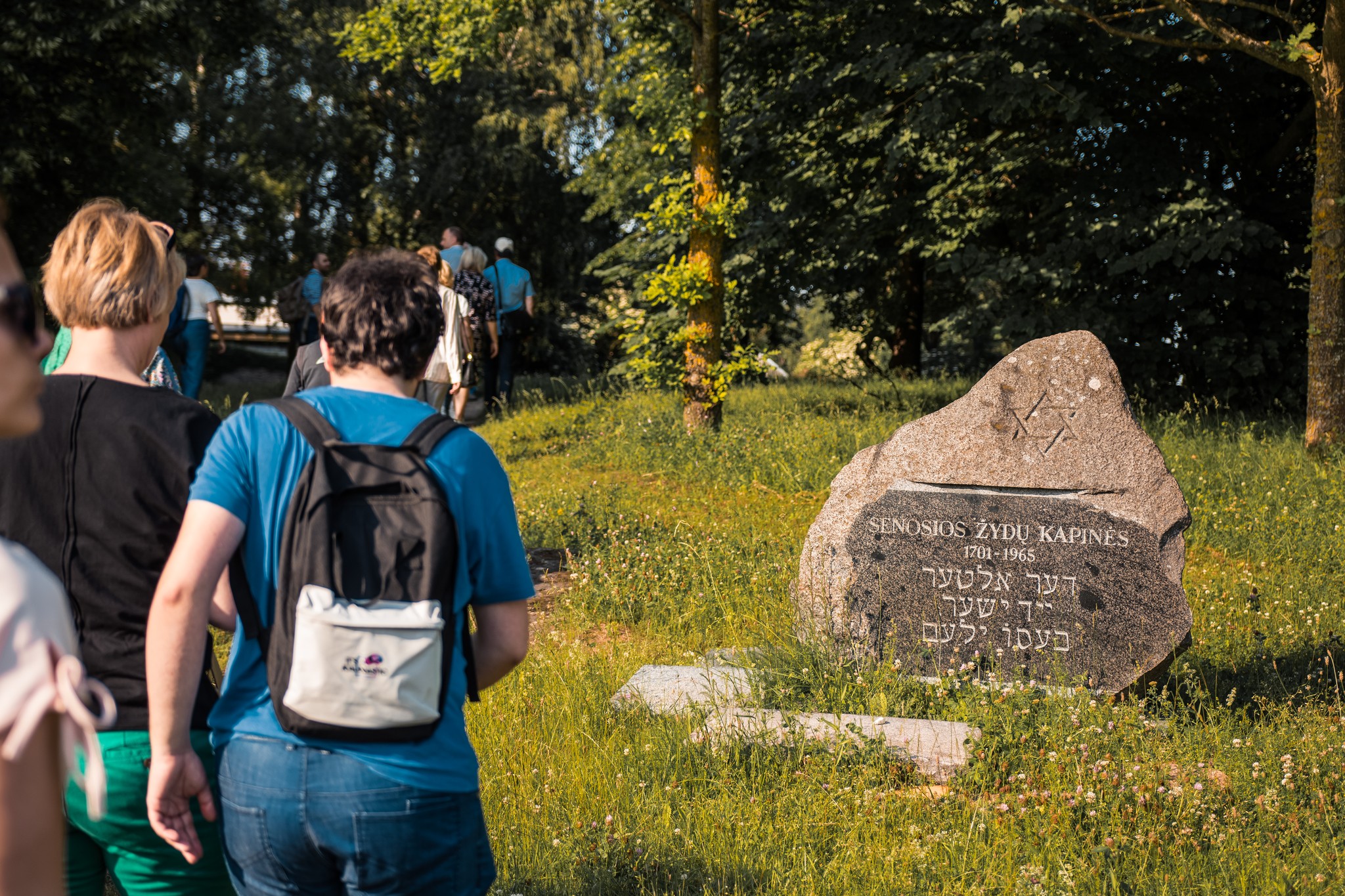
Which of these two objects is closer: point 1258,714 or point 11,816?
point 11,816

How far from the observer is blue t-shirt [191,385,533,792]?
201 cm

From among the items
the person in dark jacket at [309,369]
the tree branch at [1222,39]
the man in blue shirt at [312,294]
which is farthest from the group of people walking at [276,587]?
the man in blue shirt at [312,294]

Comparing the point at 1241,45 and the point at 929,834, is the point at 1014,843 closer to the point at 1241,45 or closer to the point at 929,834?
the point at 929,834

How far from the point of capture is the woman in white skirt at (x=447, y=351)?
7953 mm

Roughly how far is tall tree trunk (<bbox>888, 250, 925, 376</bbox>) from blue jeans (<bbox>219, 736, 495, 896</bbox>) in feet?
50.4

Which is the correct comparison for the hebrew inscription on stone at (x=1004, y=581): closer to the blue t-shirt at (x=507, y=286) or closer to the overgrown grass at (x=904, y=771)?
the overgrown grass at (x=904, y=771)

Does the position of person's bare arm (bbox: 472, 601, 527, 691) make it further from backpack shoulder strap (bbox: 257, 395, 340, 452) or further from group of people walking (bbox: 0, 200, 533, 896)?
backpack shoulder strap (bbox: 257, 395, 340, 452)

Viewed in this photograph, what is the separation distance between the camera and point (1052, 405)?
5.27 m

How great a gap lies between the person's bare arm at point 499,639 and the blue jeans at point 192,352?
9430mm

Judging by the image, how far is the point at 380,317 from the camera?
83.0 inches

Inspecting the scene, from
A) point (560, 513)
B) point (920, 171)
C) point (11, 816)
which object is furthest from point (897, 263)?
point (11, 816)

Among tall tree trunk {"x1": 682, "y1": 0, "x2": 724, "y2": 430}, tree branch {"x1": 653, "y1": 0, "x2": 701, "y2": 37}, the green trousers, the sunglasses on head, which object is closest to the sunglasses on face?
the green trousers

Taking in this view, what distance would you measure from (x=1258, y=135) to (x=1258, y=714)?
10890mm

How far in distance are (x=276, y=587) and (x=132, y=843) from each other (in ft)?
2.18
